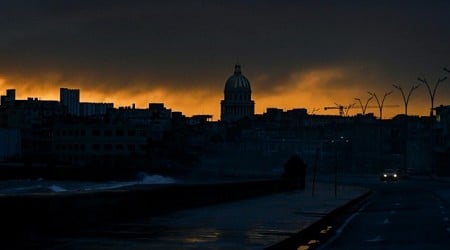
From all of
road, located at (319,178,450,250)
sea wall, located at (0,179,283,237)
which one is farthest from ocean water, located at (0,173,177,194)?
road, located at (319,178,450,250)

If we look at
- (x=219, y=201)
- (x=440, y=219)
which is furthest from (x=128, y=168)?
(x=440, y=219)

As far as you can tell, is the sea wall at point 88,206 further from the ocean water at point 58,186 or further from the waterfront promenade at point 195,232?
the ocean water at point 58,186

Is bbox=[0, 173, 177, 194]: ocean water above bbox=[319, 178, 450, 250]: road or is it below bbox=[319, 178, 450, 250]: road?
above

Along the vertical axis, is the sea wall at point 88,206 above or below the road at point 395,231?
above

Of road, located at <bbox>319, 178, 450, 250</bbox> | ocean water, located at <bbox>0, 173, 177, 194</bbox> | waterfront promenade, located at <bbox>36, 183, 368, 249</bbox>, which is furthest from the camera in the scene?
ocean water, located at <bbox>0, 173, 177, 194</bbox>

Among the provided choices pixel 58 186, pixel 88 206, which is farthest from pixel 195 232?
pixel 58 186

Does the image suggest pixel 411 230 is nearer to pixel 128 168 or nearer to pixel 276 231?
pixel 276 231

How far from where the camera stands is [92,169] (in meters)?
168

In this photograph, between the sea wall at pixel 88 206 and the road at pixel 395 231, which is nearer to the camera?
the sea wall at pixel 88 206

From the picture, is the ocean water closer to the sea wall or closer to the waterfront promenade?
the sea wall

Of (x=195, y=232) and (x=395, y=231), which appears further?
(x=395, y=231)

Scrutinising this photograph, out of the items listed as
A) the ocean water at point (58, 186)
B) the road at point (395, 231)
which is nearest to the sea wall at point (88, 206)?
the road at point (395, 231)

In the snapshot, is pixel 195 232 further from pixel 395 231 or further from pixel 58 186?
pixel 58 186

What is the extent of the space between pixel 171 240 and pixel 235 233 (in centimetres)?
301
